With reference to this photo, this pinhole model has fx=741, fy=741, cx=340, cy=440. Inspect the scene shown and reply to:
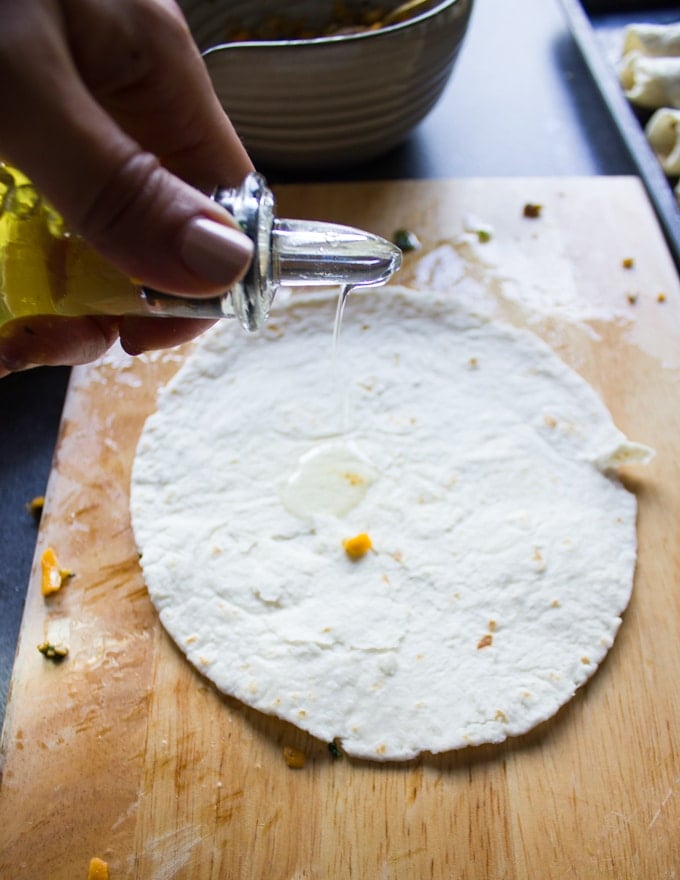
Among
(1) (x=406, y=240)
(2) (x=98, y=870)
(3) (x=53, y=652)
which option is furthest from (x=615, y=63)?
(2) (x=98, y=870)

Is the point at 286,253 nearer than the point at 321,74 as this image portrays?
Yes

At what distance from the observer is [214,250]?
2.74 ft

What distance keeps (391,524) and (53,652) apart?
666mm

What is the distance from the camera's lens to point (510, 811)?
1.19 metres

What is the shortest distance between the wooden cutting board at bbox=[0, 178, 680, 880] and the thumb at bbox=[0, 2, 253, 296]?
784 millimetres

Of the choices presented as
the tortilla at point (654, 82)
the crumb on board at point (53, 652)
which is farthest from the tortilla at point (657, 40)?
the crumb on board at point (53, 652)

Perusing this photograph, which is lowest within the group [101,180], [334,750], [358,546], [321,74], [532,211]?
[334,750]

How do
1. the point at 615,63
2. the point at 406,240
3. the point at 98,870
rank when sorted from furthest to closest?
the point at 615,63
the point at 406,240
the point at 98,870

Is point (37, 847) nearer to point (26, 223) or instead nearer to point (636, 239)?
point (26, 223)

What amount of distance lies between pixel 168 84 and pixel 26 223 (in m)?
0.32

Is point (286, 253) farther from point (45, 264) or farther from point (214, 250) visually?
point (45, 264)

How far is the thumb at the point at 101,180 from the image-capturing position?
78 cm

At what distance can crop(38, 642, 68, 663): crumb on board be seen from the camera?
4.40ft

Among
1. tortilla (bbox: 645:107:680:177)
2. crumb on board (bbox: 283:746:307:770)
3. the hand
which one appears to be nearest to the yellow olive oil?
the hand
